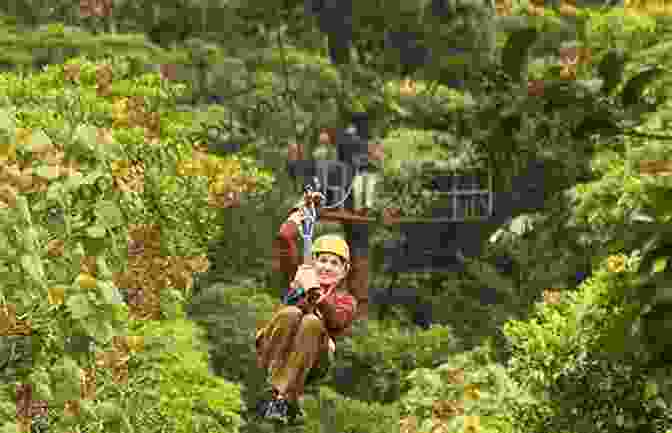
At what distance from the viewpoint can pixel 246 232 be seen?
16828 mm

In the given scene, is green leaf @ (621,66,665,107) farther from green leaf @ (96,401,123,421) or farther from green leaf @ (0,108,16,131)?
green leaf @ (96,401,123,421)

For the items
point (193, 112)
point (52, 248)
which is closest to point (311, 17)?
point (193, 112)

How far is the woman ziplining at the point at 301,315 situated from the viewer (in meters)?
6.22

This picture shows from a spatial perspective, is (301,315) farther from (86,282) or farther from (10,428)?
(86,282)

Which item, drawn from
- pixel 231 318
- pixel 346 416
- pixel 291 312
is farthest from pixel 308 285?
pixel 346 416

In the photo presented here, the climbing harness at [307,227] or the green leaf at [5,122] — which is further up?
the green leaf at [5,122]

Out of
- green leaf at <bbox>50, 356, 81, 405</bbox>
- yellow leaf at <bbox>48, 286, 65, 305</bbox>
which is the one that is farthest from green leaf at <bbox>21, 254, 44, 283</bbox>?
green leaf at <bbox>50, 356, 81, 405</bbox>

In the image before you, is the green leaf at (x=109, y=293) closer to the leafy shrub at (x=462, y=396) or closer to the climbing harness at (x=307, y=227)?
the climbing harness at (x=307, y=227)

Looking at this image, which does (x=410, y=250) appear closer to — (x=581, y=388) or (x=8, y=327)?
(x=581, y=388)

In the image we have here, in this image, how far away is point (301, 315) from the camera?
6277 millimetres

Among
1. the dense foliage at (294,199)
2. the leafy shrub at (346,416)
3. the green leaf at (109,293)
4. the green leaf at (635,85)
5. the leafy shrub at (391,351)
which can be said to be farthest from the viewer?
the leafy shrub at (391,351)

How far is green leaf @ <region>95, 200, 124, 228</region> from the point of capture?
14.1 feet

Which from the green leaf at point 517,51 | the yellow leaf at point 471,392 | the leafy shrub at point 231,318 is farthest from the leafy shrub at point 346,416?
the green leaf at point 517,51

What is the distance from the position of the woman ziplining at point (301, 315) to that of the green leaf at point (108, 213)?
1910 mm
